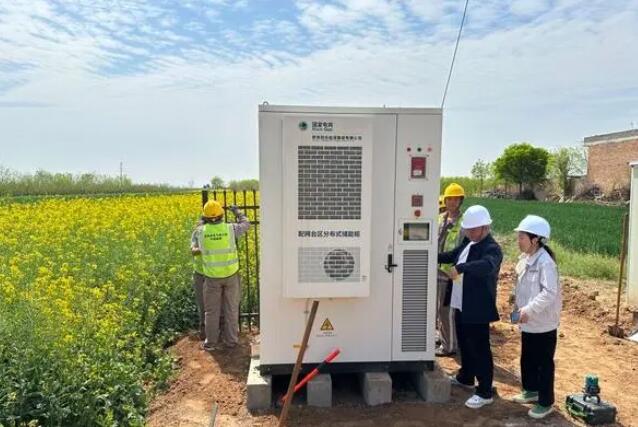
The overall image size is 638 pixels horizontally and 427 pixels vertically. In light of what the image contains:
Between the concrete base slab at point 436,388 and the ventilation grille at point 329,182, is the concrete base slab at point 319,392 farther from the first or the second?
the ventilation grille at point 329,182

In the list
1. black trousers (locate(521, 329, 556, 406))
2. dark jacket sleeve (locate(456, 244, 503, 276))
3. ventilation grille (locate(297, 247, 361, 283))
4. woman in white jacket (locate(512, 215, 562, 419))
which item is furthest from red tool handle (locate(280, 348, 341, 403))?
black trousers (locate(521, 329, 556, 406))

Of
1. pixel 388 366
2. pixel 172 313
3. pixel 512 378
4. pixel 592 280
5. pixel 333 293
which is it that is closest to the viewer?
pixel 333 293

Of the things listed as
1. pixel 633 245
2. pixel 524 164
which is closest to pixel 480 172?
pixel 524 164

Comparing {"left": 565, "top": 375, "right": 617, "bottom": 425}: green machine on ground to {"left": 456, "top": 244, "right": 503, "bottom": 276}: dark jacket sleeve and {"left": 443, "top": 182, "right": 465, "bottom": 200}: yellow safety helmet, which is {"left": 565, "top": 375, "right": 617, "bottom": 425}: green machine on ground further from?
{"left": 443, "top": 182, "right": 465, "bottom": 200}: yellow safety helmet

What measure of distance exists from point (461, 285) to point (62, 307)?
3.60m

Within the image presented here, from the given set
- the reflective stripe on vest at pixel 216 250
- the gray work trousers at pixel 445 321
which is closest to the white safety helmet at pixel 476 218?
the gray work trousers at pixel 445 321

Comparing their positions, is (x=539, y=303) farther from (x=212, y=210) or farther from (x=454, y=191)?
(x=212, y=210)

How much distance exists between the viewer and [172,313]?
6.79 m

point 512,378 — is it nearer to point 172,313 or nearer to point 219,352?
point 219,352

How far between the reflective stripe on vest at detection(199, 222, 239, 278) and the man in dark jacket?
2613 millimetres

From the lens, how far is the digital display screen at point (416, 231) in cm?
437

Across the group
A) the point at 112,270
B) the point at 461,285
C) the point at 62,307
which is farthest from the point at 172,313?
the point at 461,285

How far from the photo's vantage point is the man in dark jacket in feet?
13.9

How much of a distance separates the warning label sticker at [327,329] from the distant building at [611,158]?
153 feet
